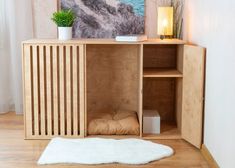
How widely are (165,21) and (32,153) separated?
70.6 inches

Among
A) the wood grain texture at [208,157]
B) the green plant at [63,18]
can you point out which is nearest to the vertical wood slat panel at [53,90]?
the green plant at [63,18]

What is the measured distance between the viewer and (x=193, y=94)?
3.16 metres

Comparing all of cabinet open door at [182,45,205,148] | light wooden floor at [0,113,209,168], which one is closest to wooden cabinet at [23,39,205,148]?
cabinet open door at [182,45,205,148]

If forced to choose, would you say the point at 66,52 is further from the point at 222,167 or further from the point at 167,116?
the point at 222,167

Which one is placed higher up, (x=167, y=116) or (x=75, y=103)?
(x=75, y=103)

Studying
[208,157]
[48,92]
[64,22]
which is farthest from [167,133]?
[64,22]

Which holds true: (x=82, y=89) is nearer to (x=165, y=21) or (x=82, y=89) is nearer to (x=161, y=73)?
(x=161, y=73)

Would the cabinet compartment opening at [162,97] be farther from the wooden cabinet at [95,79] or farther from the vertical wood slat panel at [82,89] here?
the vertical wood slat panel at [82,89]

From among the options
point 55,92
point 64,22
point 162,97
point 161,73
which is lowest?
point 162,97

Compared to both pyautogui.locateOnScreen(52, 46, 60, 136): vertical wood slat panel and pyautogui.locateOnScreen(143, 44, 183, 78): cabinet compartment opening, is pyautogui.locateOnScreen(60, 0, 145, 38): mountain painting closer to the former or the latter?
pyautogui.locateOnScreen(143, 44, 183, 78): cabinet compartment opening

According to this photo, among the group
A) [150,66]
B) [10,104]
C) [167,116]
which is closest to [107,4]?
[150,66]

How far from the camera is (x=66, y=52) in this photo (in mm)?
3340

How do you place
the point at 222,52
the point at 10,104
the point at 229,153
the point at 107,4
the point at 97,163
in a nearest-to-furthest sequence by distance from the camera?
the point at 229,153
the point at 222,52
the point at 97,163
the point at 107,4
the point at 10,104

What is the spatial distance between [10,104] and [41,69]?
124 cm
